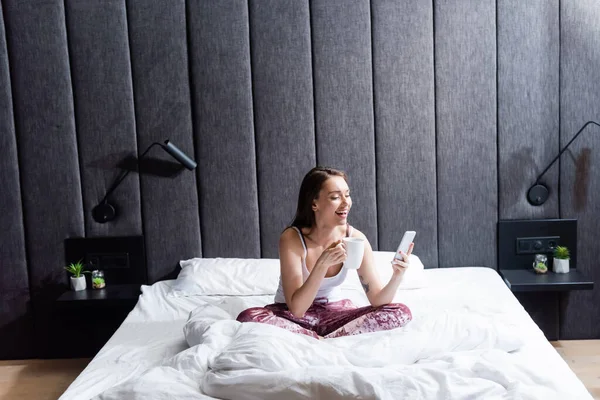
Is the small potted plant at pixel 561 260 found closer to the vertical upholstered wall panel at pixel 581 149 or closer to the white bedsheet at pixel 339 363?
the vertical upholstered wall panel at pixel 581 149

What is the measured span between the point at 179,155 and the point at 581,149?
1778 mm

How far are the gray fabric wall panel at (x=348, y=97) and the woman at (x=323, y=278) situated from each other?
633 millimetres

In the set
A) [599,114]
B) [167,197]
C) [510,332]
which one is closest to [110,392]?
[510,332]

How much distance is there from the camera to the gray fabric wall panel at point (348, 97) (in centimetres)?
272

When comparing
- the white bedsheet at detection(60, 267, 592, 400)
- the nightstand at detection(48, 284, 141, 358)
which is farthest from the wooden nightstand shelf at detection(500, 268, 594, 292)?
the nightstand at detection(48, 284, 141, 358)

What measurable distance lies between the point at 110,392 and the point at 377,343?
0.70 meters

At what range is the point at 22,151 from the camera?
9.23 ft

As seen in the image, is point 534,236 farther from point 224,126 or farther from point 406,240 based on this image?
point 224,126

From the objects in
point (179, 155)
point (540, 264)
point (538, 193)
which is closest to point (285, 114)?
point (179, 155)

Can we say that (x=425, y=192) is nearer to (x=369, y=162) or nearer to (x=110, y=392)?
(x=369, y=162)

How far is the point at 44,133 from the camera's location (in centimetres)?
280

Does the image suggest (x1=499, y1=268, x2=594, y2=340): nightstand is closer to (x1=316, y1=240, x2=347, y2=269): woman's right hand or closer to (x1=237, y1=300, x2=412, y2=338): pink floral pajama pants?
(x1=237, y1=300, x2=412, y2=338): pink floral pajama pants

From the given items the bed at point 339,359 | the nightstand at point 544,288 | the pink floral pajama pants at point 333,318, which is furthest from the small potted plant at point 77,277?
the nightstand at point 544,288

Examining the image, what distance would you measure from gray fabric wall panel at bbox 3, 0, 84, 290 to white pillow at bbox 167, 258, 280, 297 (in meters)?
0.60
